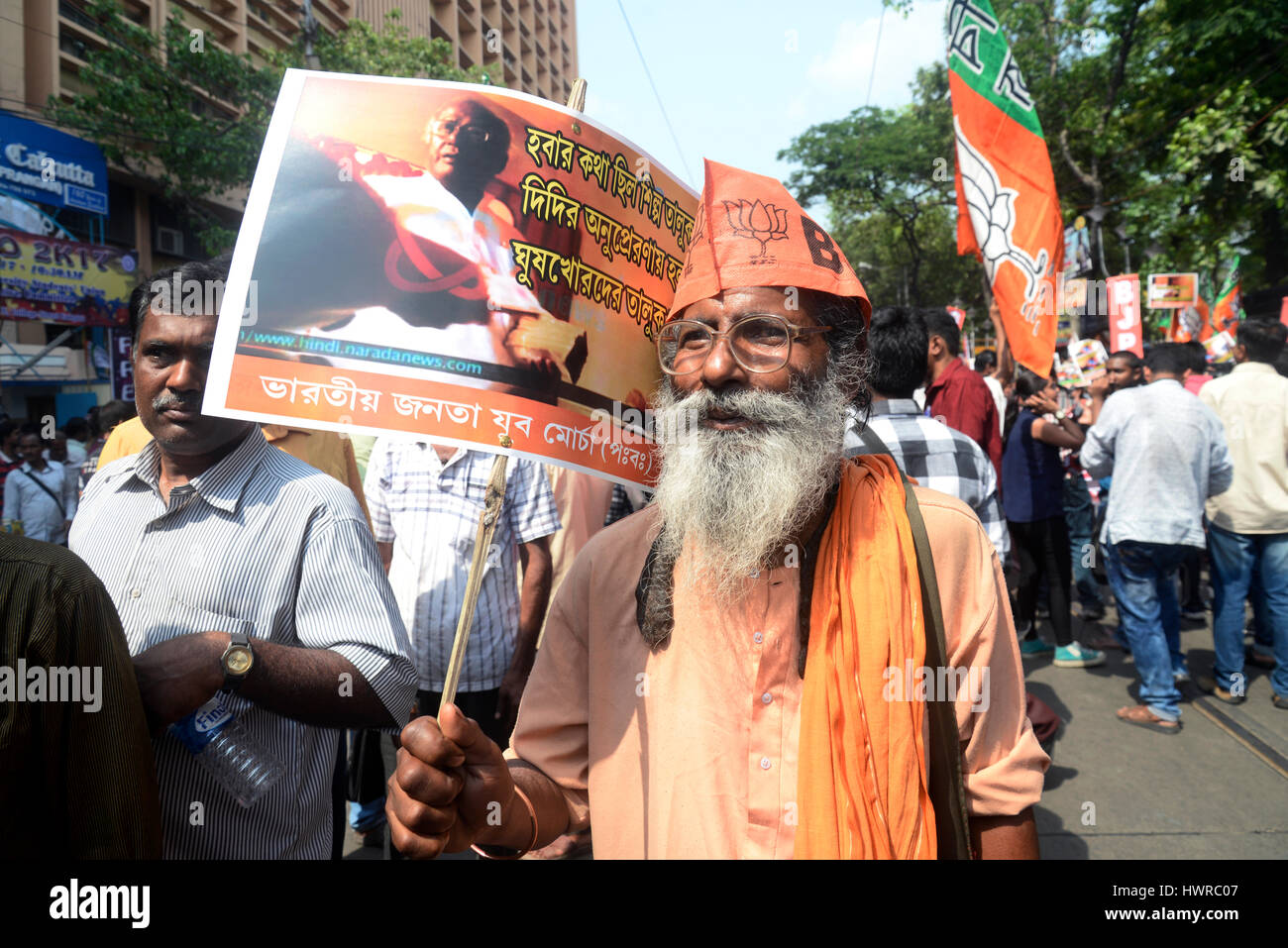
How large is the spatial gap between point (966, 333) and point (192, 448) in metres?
28.6

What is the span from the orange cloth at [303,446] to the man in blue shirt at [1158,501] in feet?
14.2

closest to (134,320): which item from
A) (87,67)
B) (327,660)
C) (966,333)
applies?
(327,660)

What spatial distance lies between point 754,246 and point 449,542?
197 cm

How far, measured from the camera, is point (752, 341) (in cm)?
157

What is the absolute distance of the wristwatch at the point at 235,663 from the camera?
5.23 ft

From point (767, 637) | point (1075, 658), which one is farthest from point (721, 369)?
point (1075, 658)

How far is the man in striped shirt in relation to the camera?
1.77 metres

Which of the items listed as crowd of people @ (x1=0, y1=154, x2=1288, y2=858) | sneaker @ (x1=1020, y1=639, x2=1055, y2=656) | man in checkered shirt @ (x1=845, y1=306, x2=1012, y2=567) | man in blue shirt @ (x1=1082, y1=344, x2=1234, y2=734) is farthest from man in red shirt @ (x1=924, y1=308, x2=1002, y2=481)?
crowd of people @ (x1=0, y1=154, x2=1288, y2=858)

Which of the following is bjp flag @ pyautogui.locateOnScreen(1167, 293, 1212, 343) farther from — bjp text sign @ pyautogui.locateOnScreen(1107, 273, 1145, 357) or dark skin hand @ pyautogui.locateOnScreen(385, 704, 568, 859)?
dark skin hand @ pyautogui.locateOnScreen(385, 704, 568, 859)

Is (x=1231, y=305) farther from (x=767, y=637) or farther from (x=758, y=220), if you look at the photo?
(x=767, y=637)

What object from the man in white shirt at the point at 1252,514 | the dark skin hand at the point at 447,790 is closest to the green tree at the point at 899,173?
the man in white shirt at the point at 1252,514

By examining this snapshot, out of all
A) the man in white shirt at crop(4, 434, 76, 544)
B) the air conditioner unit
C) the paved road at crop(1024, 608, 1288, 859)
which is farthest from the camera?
the air conditioner unit

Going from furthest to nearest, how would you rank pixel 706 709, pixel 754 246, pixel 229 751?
pixel 229 751 → pixel 754 246 → pixel 706 709

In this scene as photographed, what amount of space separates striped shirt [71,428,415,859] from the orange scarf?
1.01 meters
